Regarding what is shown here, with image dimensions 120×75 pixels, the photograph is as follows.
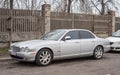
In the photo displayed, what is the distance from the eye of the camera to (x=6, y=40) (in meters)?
16.0

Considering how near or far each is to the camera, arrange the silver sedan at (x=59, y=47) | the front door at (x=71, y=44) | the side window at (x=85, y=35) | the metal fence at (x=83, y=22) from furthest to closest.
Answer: the metal fence at (x=83, y=22) → the side window at (x=85, y=35) → the front door at (x=71, y=44) → the silver sedan at (x=59, y=47)

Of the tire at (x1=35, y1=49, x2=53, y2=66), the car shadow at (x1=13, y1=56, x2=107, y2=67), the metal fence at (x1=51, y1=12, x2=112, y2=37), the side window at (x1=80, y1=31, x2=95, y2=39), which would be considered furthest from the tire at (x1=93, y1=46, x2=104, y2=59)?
the metal fence at (x1=51, y1=12, x2=112, y2=37)

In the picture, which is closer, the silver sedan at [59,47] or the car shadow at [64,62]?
the silver sedan at [59,47]

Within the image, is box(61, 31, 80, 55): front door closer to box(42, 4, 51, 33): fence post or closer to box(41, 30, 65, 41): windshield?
box(41, 30, 65, 41): windshield

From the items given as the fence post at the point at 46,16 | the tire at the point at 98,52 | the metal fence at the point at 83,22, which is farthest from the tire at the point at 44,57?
the metal fence at the point at 83,22

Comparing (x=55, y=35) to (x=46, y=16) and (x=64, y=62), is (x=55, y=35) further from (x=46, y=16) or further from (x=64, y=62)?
(x=46, y=16)

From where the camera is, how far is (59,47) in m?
10.6

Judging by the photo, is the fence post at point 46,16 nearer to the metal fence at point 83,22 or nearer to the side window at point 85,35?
the metal fence at point 83,22

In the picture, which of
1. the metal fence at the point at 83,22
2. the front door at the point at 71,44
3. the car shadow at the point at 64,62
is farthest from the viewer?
the metal fence at the point at 83,22

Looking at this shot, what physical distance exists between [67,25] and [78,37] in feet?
26.1

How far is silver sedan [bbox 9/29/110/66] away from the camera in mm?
9931

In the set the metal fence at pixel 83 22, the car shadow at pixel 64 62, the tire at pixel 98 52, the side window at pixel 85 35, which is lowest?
the car shadow at pixel 64 62

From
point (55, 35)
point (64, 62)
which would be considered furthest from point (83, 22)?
point (64, 62)

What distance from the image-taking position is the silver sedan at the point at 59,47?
9931mm
